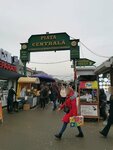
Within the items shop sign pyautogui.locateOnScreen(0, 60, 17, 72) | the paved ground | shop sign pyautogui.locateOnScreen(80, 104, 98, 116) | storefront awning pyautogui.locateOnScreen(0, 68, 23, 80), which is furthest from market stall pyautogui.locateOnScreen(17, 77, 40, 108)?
the paved ground

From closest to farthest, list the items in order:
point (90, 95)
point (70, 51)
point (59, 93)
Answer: point (90, 95)
point (59, 93)
point (70, 51)

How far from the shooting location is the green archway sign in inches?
874

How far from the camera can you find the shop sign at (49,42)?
881 inches

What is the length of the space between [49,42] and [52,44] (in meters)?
0.32

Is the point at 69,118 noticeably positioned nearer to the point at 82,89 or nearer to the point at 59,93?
the point at 82,89

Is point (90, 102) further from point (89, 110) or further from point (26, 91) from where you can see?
point (26, 91)

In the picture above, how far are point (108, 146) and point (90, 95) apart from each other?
5.45 meters

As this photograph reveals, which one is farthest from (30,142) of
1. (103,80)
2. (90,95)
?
(103,80)

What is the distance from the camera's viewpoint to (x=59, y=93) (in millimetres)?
20656

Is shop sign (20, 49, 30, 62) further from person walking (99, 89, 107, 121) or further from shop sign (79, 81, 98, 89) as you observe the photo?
person walking (99, 89, 107, 121)

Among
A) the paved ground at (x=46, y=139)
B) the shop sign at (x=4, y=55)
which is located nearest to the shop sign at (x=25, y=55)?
the shop sign at (x=4, y=55)

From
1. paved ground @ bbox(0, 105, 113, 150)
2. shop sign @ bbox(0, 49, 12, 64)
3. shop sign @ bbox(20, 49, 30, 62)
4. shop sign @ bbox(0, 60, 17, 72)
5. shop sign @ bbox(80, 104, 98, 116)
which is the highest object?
shop sign @ bbox(20, 49, 30, 62)

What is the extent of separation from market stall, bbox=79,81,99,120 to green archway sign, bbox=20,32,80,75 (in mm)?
9448

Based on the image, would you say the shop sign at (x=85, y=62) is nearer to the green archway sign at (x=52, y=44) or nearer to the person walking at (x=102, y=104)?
the green archway sign at (x=52, y=44)
